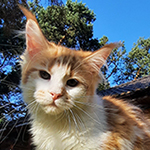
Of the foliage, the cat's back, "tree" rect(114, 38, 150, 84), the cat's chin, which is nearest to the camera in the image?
the cat's chin

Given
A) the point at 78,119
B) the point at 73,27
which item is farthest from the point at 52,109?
the point at 73,27

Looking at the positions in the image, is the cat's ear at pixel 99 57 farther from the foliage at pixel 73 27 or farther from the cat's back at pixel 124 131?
the foliage at pixel 73 27

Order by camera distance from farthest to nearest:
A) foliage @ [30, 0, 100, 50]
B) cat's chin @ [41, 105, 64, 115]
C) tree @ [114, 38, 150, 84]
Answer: tree @ [114, 38, 150, 84]
foliage @ [30, 0, 100, 50]
cat's chin @ [41, 105, 64, 115]

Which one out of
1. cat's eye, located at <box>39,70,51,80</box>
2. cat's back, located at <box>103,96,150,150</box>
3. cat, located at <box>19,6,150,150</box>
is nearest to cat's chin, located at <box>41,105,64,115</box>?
cat, located at <box>19,6,150,150</box>

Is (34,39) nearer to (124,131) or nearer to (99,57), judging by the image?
(99,57)

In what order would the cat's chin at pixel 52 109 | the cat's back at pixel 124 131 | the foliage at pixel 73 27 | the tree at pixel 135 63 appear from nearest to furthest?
1. the cat's chin at pixel 52 109
2. the cat's back at pixel 124 131
3. the foliage at pixel 73 27
4. the tree at pixel 135 63

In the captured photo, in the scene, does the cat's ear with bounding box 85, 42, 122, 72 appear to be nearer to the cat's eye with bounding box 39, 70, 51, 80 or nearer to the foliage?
the cat's eye with bounding box 39, 70, 51, 80

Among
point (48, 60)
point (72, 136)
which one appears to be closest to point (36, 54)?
point (48, 60)

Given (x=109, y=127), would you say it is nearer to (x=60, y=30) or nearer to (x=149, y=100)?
(x=149, y=100)

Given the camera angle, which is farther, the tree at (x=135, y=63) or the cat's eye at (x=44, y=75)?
the tree at (x=135, y=63)

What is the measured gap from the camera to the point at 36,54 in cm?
140

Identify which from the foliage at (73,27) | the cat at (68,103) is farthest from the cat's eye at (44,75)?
the foliage at (73,27)

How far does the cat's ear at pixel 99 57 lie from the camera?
1.36 metres

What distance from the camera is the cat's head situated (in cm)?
119
